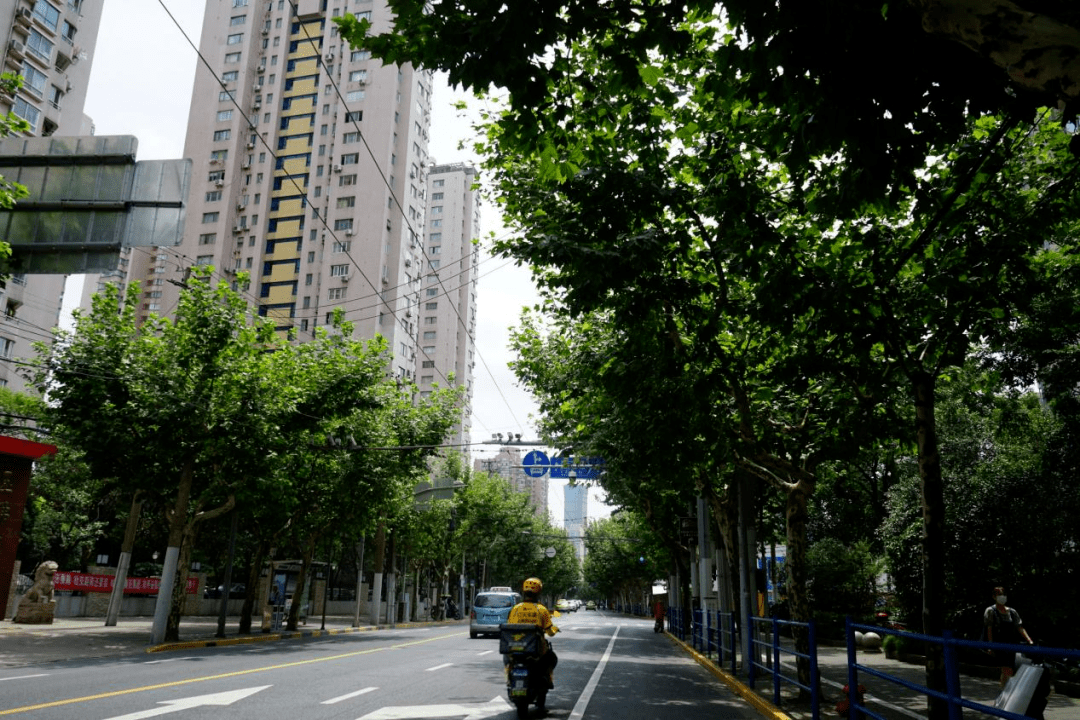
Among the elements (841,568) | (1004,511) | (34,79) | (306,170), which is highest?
(306,170)

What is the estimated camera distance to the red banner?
3531 cm

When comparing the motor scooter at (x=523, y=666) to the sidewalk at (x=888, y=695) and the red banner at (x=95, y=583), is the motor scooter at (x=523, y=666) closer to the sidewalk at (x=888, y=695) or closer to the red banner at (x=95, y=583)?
the sidewalk at (x=888, y=695)

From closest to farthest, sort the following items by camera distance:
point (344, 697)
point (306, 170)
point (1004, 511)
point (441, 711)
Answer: point (441, 711), point (344, 697), point (1004, 511), point (306, 170)

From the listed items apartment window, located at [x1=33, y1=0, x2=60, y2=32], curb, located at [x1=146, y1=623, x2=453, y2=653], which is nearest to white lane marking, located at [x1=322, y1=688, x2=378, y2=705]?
curb, located at [x1=146, y1=623, x2=453, y2=653]

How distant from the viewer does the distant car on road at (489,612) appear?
29.4 m

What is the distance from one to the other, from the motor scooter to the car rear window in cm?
2071

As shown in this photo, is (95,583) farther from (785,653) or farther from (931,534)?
(931,534)

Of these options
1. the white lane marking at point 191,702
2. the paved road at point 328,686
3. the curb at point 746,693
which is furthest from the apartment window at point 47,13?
the curb at point 746,693

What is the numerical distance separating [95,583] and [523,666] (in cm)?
3513

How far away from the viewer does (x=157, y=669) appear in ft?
46.4

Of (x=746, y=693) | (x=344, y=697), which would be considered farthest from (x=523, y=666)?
(x=746, y=693)

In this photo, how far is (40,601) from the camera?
28.5m

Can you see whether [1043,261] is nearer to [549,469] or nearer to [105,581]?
[549,469]

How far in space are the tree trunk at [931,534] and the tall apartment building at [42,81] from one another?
153 feet
